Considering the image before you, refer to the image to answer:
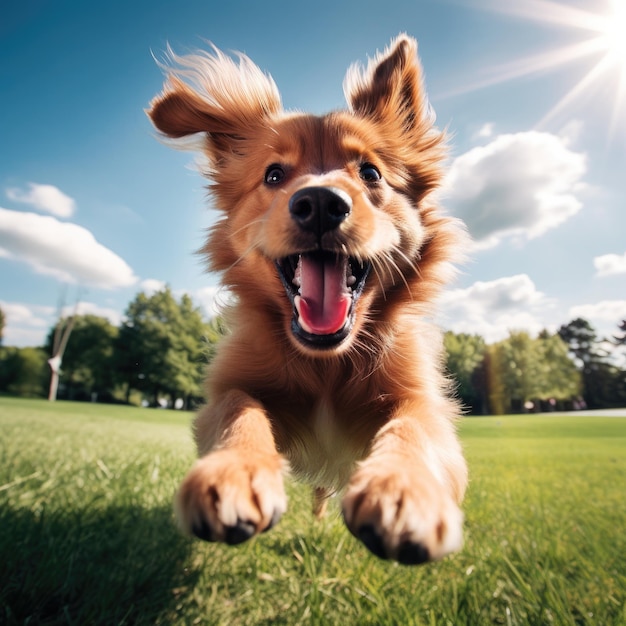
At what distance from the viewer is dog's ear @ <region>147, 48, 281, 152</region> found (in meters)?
2.92

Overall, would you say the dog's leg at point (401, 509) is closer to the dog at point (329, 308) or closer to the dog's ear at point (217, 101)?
the dog at point (329, 308)

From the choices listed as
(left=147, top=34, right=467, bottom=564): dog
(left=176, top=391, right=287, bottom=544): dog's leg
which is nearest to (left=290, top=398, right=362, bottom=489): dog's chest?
(left=147, top=34, right=467, bottom=564): dog

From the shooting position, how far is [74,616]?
87.0 inches

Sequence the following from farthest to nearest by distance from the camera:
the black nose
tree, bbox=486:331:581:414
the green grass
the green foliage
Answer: the green foliage → tree, bbox=486:331:581:414 → the green grass → the black nose

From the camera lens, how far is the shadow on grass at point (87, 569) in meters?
2.22

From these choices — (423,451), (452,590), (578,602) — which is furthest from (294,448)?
(578,602)

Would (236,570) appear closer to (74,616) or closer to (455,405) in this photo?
(74,616)

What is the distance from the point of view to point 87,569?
2477 millimetres

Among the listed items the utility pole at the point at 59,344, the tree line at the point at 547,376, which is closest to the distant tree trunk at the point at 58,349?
the utility pole at the point at 59,344

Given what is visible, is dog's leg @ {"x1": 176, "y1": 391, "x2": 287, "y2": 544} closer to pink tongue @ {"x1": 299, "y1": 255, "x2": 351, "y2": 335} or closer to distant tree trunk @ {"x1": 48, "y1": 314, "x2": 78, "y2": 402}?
pink tongue @ {"x1": 299, "y1": 255, "x2": 351, "y2": 335}

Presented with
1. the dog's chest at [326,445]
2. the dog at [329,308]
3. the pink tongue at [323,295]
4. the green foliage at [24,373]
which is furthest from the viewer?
the green foliage at [24,373]

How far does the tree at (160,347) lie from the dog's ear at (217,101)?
28.0 meters

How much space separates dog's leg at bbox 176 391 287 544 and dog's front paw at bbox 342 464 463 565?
0.68 ft

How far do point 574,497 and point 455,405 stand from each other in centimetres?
448
